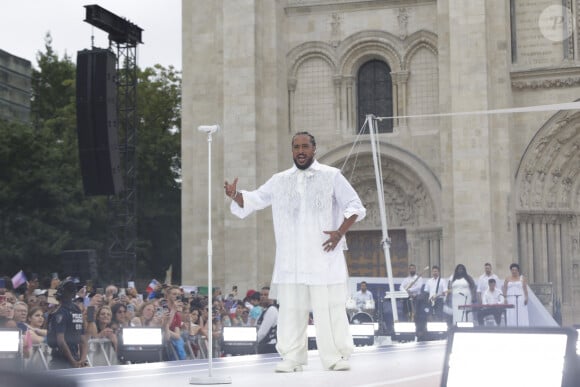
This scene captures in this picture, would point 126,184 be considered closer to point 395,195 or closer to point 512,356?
point 395,195

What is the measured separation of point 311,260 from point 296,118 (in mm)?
26363

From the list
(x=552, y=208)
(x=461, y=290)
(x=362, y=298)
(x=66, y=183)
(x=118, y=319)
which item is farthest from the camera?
(x=66, y=183)

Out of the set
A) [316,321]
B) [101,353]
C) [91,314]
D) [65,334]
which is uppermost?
[316,321]

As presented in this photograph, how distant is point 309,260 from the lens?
9508 mm

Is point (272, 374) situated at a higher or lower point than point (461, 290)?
lower

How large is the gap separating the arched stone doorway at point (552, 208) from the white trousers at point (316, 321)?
79.8 feet

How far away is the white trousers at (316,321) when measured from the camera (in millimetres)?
9523

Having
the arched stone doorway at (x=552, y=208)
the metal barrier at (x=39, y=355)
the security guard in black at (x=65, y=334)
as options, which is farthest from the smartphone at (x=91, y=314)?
the arched stone doorway at (x=552, y=208)

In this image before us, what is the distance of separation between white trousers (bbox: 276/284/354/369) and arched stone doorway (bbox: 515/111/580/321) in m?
24.3

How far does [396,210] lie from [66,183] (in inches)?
621

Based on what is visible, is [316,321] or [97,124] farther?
[97,124]

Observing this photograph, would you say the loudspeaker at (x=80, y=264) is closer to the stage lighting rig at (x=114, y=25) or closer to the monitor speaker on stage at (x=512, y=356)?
the stage lighting rig at (x=114, y=25)

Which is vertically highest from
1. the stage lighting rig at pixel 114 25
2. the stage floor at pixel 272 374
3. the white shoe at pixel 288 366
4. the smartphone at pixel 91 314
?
the stage lighting rig at pixel 114 25

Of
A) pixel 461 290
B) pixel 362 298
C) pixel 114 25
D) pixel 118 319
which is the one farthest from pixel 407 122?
pixel 118 319
